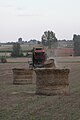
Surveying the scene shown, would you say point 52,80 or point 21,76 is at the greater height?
point 52,80

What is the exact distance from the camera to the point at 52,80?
1728 cm

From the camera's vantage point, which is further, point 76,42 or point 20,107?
point 76,42

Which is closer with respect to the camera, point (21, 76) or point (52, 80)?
point (52, 80)

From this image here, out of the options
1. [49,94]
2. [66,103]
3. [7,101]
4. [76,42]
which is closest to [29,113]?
[66,103]

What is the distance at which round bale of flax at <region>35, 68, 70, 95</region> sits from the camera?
17.2m

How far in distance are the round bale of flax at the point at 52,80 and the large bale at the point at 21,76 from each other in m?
8.53

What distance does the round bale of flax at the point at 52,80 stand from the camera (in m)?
17.2

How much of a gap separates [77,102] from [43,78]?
328 centimetres

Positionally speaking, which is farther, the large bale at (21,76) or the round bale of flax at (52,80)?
the large bale at (21,76)

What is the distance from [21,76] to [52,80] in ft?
30.0

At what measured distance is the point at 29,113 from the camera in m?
11.7

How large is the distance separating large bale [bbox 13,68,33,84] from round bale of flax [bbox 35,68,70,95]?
853 cm

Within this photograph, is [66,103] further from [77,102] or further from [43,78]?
[43,78]

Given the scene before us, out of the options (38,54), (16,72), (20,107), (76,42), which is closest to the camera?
(20,107)
